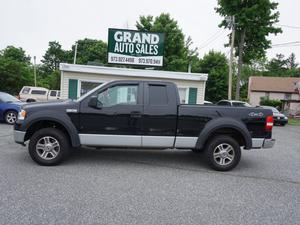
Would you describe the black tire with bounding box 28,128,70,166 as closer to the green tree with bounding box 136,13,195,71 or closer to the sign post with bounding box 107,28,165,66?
the sign post with bounding box 107,28,165,66

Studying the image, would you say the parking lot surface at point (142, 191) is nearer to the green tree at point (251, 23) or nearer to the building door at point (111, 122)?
the building door at point (111, 122)

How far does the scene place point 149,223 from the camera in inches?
115

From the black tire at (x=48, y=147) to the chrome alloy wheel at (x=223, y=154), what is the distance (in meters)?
3.26

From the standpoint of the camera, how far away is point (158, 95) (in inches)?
204

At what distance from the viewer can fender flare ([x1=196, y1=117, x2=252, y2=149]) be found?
4988mm

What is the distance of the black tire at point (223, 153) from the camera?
5090 millimetres

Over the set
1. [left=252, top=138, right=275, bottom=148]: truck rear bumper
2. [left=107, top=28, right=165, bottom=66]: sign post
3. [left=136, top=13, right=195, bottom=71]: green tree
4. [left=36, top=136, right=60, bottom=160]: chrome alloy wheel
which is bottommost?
[left=36, top=136, right=60, bottom=160]: chrome alloy wheel

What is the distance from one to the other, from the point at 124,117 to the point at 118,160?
1.22 metres

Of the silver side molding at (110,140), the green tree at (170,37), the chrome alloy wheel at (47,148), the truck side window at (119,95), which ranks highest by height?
the green tree at (170,37)

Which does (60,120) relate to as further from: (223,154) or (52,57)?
(52,57)

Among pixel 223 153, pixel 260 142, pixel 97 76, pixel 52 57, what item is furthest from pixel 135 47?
pixel 52 57

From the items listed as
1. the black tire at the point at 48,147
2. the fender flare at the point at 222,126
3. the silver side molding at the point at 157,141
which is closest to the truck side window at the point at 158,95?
the silver side molding at the point at 157,141

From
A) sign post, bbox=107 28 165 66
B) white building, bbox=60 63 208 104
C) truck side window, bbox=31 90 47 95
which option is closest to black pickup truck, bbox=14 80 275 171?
white building, bbox=60 63 208 104

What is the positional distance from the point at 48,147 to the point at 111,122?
1.42m
